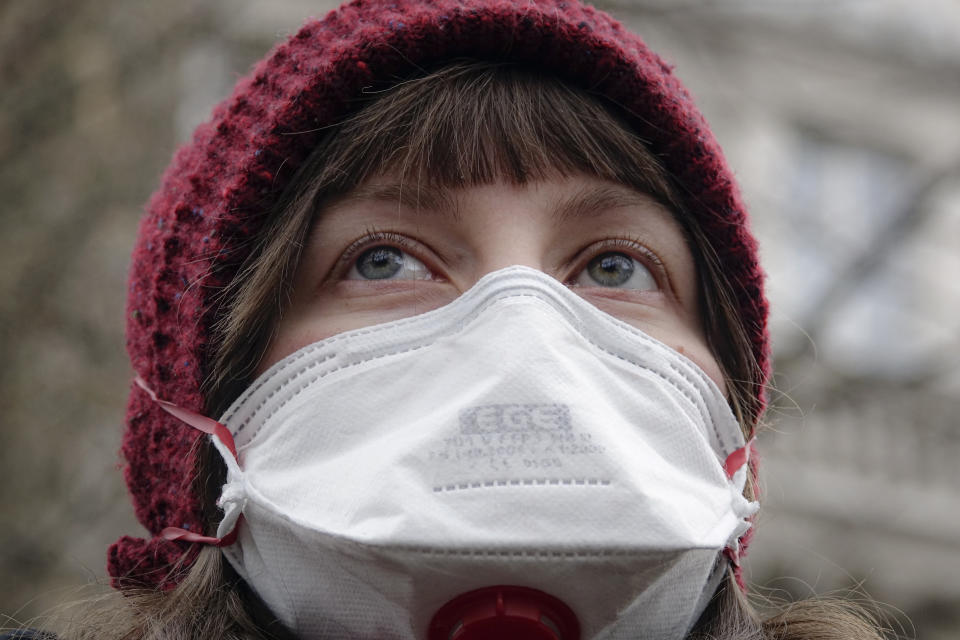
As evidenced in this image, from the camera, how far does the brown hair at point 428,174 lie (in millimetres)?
1976

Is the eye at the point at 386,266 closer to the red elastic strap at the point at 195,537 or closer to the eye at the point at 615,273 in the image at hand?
the eye at the point at 615,273

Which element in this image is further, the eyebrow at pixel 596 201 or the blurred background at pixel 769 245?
the blurred background at pixel 769 245

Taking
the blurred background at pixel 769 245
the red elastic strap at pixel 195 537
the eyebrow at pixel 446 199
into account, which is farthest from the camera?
the blurred background at pixel 769 245

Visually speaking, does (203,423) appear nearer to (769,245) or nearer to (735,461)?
(735,461)

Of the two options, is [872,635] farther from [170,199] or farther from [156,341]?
[170,199]

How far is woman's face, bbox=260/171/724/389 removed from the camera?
2027 millimetres

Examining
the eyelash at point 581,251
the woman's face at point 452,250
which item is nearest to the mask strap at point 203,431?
the woman's face at point 452,250

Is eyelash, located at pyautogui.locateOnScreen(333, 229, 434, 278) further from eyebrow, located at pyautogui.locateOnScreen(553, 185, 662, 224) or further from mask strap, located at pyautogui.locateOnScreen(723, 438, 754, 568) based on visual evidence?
mask strap, located at pyautogui.locateOnScreen(723, 438, 754, 568)

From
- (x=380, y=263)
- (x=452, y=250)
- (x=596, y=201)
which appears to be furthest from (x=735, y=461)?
(x=380, y=263)

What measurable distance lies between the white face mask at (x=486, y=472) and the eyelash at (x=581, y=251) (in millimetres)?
157

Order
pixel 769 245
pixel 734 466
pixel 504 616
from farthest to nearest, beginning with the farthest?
pixel 769 245 → pixel 734 466 → pixel 504 616

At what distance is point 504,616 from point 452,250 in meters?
0.69

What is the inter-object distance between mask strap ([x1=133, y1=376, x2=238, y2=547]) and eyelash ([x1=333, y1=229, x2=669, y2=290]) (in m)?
0.35

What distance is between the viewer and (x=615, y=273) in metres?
2.16
